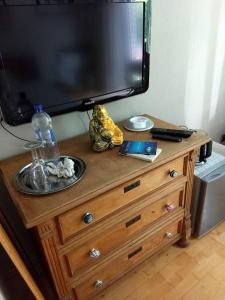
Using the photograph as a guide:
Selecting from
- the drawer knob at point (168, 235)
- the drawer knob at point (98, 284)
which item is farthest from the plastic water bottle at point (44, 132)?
the drawer knob at point (168, 235)

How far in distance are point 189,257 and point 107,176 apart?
36.5 inches

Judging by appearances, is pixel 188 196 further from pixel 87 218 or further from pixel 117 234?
pixel 87 218

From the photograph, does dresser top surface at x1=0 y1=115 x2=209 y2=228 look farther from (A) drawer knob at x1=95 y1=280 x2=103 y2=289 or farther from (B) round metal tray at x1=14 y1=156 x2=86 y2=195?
(A) drawer knob at x1=95 y1=280 x2=103 y2=289

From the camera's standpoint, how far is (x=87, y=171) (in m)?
0.97

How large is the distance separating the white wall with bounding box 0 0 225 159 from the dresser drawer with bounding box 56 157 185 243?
0.49 meters

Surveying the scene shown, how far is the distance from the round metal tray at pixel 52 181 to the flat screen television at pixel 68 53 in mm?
226

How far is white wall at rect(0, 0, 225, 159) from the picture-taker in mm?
1333

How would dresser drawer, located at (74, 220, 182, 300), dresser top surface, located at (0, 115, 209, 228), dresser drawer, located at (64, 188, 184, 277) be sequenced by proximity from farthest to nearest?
dresser drawer, located at (74, 220, 182, 300) < dresser drawer, located at (64, 188, 184, 277) < dresser top surface, located at (0, 115, 209, 228)

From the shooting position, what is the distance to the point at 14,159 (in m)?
1.12

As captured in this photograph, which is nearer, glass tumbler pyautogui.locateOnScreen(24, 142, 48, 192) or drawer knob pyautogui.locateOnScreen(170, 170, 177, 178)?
glass tumbler pyautogui.locateOnScreen(24, 142, 48, 192)

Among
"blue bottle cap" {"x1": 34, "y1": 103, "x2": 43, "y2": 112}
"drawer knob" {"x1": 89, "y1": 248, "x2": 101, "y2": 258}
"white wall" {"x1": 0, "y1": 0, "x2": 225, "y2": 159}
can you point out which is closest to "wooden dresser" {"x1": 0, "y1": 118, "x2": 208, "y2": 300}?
"drawer knob" {"x1": 89, "y1": 248, "x2": 101, "y2": 258}

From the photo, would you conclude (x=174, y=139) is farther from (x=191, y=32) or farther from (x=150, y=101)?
(x=191, y=32)

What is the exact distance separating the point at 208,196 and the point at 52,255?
0.97 meters

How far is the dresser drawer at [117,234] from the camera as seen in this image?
3.32 ft
